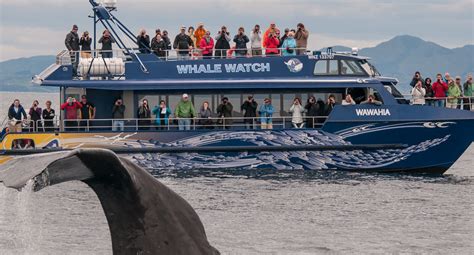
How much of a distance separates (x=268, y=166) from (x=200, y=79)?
12.1 ft

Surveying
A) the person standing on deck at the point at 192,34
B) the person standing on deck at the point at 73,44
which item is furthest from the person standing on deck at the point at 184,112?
the person standing on deck at the point at 73,44

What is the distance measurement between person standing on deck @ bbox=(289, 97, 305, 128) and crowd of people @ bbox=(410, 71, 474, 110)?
3.57 meters

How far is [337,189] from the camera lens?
87.7 ft

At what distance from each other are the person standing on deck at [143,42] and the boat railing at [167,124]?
266cm

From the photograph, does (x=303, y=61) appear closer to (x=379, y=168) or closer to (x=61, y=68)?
(x=379, y=168)

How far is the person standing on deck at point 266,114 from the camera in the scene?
30234mm

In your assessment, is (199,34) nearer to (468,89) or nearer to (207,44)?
(207,44)

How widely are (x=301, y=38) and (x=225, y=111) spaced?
382 centimetres

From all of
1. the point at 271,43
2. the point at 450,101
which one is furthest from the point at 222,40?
the point at 450,101

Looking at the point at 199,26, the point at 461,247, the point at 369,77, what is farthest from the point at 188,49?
the point at 461,247

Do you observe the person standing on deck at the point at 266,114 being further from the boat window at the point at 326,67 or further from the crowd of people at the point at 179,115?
the boat window at the point at 326,67

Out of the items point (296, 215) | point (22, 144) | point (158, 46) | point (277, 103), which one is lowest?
point (296, 215)

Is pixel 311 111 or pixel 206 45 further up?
pixel 206 45

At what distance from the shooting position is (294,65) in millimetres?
30875
